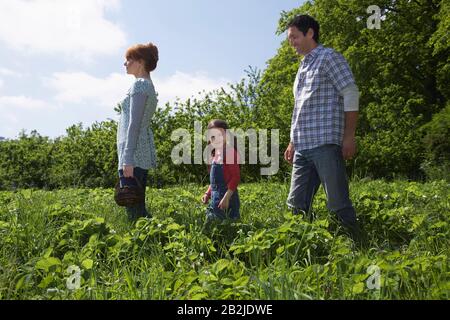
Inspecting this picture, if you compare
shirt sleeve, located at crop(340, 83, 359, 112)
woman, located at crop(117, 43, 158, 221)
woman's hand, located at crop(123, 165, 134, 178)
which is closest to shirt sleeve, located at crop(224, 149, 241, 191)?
woman, located at crop(117, 43, 158, 221)

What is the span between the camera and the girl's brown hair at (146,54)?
4566 mm

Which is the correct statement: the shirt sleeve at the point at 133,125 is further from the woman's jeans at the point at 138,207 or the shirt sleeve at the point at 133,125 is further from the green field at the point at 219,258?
the green field at the point at 219,258

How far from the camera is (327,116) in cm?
414

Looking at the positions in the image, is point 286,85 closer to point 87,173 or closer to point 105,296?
point 87,173

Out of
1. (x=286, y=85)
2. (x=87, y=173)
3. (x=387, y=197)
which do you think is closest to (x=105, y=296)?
(x=387, y=197)

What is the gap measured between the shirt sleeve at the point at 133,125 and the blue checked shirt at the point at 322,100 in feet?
4.54

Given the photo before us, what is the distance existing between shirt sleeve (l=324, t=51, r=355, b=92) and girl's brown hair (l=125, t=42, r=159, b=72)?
5.11ft

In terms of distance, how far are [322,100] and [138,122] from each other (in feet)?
5.23

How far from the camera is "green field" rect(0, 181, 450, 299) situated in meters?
2.59

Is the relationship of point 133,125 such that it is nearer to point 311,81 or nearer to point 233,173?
point 233,173

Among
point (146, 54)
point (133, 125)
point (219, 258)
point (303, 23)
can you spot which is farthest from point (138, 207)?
point (303, 23)

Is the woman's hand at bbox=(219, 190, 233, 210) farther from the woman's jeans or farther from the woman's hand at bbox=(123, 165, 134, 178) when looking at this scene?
the woman's hand at bbox=(123, 165, 134, 178)
